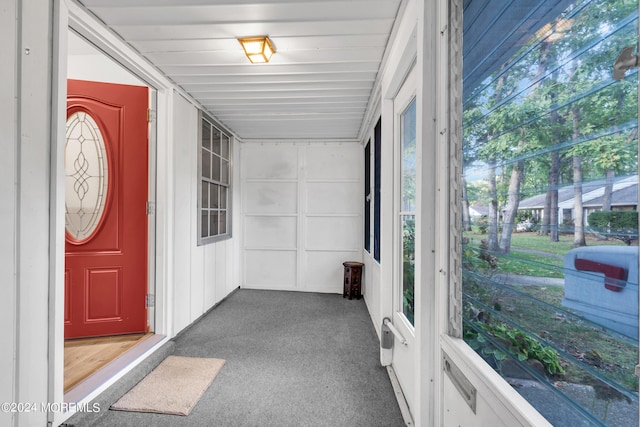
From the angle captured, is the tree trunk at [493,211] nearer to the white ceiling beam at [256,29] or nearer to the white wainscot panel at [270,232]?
the white ceiling beam at [256,29]

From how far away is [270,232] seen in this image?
4738 millimetres

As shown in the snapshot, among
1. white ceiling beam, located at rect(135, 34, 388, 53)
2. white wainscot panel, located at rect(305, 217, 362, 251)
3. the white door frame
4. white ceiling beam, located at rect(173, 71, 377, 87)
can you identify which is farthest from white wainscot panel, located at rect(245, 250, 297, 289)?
white ceiling beam, located at rect(135, 34, 388, 53)

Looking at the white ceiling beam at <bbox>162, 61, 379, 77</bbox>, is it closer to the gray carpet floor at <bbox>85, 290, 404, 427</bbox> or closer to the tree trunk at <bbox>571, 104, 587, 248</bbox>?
the tree trunk at <bbox>571, 104, 587, 248</bbox>

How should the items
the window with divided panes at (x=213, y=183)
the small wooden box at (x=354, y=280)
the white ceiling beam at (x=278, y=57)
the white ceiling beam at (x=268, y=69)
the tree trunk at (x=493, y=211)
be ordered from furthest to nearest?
the small wooden box at (x=354, y=280) → the window with divided panes at (x=213, y=183) → the white ceiling beam at (x=268, y=69) → the white ceiling beam at (x=278, y=57) → the tree trunk at (x=493, y=211)

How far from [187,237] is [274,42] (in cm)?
210

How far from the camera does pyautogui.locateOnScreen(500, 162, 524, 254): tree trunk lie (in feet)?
2.65

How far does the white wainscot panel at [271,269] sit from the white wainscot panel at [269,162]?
51.3 inches

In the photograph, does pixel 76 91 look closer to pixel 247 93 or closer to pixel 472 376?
pixel 247 93

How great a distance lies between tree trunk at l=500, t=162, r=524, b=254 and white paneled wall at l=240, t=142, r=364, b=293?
3708 mm

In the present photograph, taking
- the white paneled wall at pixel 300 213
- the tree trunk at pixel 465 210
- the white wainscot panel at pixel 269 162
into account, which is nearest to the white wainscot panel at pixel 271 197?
the white paneled wall at pixel 300 213

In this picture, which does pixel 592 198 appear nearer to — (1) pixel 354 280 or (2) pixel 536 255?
(2) pixel 536 255

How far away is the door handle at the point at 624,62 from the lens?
0.49m

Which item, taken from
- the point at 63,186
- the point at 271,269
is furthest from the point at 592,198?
the point at 271,269

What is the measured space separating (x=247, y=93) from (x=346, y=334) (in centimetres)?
277
